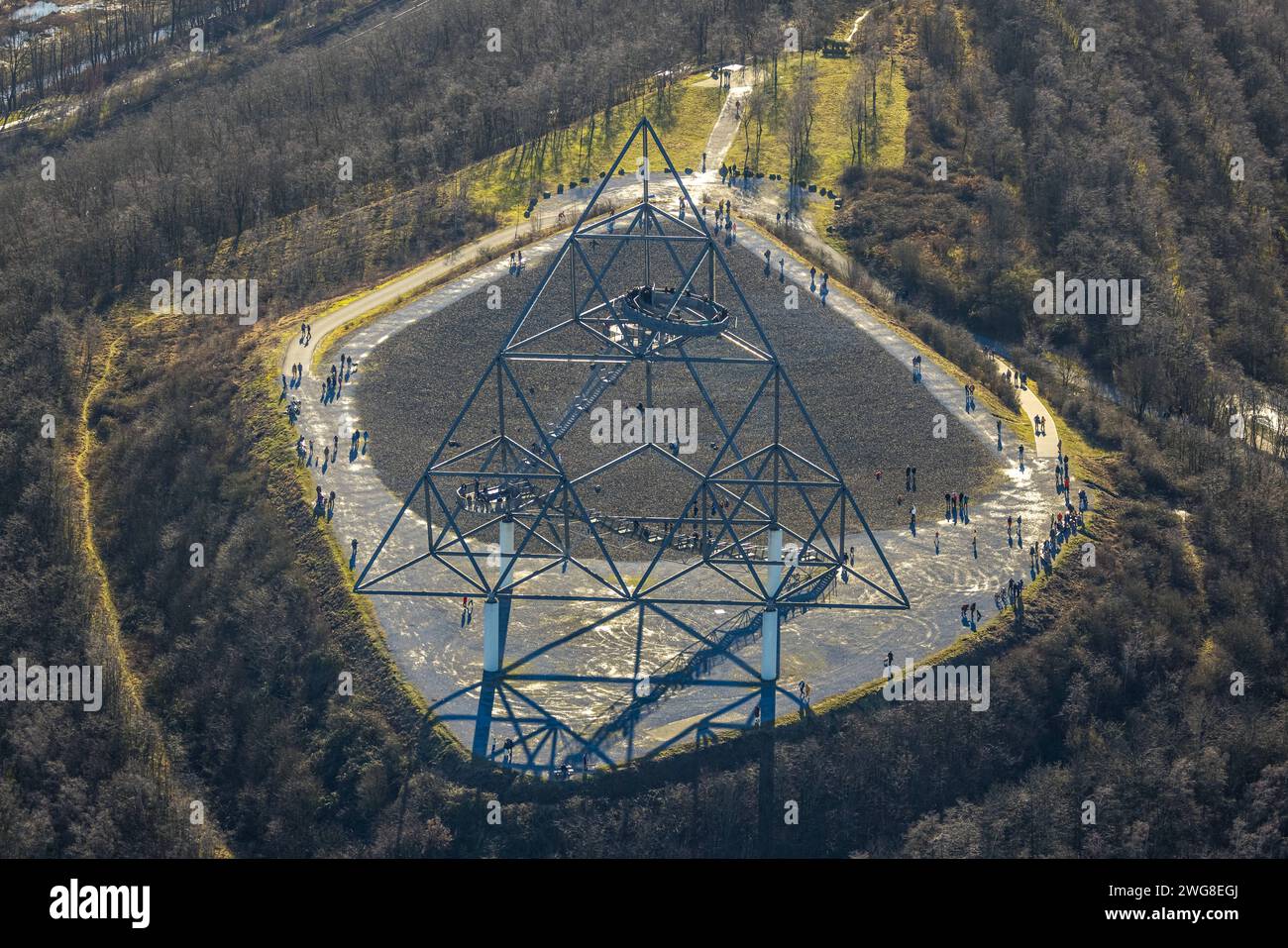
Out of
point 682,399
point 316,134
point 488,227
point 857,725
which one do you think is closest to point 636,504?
point 682,399

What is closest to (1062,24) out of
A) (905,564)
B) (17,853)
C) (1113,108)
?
(1113,108)

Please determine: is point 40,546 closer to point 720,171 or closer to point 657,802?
point 657,802

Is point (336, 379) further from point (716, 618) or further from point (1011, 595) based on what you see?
point (1011, 595)

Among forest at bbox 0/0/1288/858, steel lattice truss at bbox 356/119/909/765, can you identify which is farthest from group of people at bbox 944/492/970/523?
forest at bbox 0/0/1288/858

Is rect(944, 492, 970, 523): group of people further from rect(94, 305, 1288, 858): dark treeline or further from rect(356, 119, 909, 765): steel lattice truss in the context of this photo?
rect(94, 305, 1288, 858): dark treeline

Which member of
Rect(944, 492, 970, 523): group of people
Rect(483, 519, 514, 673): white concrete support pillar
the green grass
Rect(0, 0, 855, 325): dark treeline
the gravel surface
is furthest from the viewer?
the green grass

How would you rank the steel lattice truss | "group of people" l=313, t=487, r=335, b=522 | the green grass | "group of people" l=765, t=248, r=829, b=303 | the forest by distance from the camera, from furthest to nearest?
the green grass → "group of people" l=765, t=248, r=829, b=303 → "group of people" l=313, t=487, r=335, b=522 → the steel lattice truss → the forest
